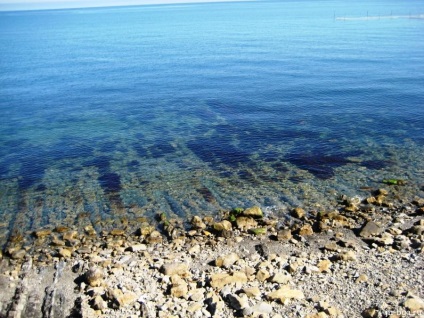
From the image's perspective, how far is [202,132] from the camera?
1827 inches

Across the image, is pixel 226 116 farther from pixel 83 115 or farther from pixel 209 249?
pixel 209 249

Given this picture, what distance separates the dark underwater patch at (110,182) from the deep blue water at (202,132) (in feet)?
0.55

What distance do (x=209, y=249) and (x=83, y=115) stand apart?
36314 mm

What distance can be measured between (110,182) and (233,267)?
16619 millimetres

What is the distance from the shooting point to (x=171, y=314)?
59.7 ft

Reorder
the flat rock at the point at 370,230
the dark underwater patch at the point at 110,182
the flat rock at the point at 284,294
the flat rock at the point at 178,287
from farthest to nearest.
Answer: the dark underwater patch at the point at 110,182
the flat rock at the point at 370,230
the flat rock at the point at 178,287
the flat rock at the point at 284,294

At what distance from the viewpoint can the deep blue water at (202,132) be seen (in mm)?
32250

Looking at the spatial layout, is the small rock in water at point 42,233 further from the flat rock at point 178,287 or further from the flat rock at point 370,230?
the flat rock at point 370,230

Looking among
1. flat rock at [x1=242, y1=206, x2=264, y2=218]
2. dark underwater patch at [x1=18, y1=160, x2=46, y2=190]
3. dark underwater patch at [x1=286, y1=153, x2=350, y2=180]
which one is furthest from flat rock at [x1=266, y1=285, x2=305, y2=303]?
dark underwater patch at [x1=18, y1=160, x2=46, y2=190]

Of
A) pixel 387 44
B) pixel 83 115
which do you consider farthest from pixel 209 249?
pixel 387 44

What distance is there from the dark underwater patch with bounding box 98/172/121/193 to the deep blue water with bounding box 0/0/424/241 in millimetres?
167

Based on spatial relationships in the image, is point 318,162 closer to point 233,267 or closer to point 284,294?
point 233,267

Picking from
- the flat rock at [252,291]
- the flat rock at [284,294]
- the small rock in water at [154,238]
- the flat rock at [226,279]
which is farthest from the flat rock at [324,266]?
the small rock in water at [154,238]

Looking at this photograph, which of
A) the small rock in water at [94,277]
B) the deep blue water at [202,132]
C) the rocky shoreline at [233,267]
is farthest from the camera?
the deep blue water at [202,132]
